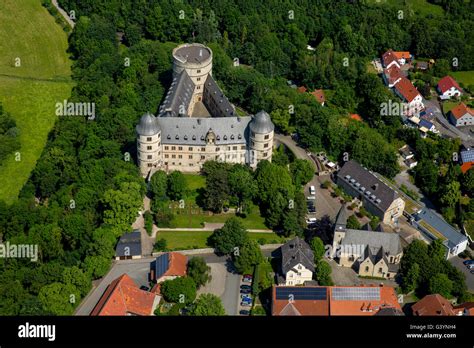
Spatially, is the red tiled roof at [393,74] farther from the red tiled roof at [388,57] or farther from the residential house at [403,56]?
the residential house at [403,56]

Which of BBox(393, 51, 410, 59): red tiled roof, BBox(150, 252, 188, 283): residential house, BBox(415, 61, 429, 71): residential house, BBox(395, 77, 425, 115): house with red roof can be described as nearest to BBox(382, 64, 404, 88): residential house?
BBox(395, 77, 425, 115): house with red roof

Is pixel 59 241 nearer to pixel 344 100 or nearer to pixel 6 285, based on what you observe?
pixel 6 285

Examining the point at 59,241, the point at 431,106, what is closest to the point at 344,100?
the point at 431,106

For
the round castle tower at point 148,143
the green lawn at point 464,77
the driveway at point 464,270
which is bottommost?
the driveway at point 464,270

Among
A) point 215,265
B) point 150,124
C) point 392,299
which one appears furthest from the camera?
point 150,124

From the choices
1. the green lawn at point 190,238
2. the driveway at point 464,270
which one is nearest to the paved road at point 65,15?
the green lawn at point 190,238
